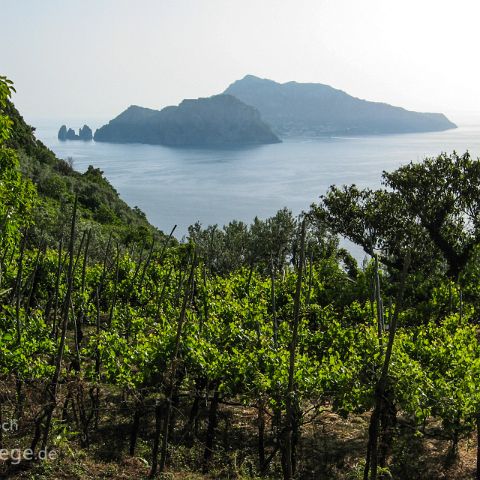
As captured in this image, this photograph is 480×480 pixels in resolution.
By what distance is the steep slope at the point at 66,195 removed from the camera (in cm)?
4888

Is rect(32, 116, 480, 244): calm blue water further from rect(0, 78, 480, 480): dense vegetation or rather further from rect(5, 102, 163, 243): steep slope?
rect(0, 78, 480, 480): dense vegetation

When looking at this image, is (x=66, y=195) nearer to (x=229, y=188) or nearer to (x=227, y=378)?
(x=227, y=378)

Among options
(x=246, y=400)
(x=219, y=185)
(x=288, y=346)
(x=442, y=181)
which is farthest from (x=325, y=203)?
(x=219, y=185)

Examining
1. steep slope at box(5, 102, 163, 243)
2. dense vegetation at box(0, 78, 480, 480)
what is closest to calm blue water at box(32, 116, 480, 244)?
steep slope at box(5, 102, 163, 243)

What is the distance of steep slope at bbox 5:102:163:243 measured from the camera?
48.9 meters

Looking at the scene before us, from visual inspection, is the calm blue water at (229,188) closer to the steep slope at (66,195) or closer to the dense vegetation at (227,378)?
the steep slope at (66,195)

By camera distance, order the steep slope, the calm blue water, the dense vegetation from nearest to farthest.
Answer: the dense vegetation
the steep slope
the calm blue water

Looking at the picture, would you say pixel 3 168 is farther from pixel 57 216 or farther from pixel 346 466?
pixel 57 216

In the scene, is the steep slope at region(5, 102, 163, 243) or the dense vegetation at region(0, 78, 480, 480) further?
the steep slope at region(5, 102, 163, 243)

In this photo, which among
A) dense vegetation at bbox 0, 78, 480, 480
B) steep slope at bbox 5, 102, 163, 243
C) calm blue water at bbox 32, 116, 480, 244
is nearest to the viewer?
dense vegetation at bbox 0, 78, 480, 480

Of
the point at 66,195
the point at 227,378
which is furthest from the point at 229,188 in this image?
the point at 227,378

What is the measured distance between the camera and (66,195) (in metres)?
51.3

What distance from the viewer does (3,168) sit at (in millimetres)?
11266

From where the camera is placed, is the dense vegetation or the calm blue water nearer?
the dense vegetation
